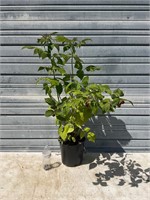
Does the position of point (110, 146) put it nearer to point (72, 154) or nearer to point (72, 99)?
point (72, 154)

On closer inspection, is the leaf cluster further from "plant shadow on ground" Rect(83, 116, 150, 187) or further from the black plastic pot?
"plant shadow on ground" Rect(83, 116, 150, 187)

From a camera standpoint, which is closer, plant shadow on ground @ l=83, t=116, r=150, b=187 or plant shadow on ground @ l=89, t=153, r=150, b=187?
plant shadow on ground @ l=89, t=153, r=150, b=187

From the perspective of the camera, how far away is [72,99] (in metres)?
2.16

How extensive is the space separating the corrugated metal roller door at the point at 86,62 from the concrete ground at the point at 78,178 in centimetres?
16

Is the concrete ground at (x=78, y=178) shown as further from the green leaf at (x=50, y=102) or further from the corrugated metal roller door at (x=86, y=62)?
the green leaf at (x=50, y=102)

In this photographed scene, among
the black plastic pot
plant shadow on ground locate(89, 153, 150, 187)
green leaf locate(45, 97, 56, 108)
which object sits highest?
green leaf locate(45, 97, 56, 108)

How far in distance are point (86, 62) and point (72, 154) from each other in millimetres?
895

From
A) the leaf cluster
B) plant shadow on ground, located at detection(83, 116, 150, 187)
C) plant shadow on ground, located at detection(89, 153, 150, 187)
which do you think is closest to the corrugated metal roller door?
plant shadow on ground, located at detection(83, 116, 150, 187)

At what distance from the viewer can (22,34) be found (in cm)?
254

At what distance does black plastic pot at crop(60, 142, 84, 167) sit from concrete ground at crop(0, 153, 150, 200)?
0.18ft

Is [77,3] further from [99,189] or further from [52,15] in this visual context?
[99,189]

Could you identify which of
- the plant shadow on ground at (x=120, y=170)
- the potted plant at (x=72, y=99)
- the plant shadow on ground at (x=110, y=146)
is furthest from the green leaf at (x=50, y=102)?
the plant shadow on ground at (x=120, y=170)

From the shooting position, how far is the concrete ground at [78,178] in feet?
6.98

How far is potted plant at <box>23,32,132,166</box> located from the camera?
2139mm
